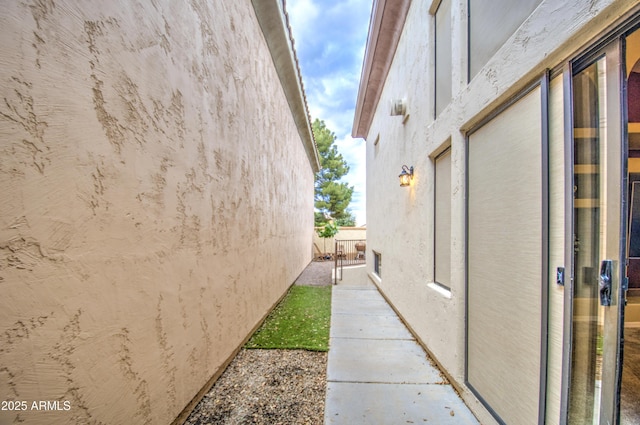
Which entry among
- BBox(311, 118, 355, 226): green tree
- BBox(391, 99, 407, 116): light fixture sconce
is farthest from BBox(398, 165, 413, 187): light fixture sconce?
BBox(311, 118, 355, 226): green tree

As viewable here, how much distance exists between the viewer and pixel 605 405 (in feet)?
4.02

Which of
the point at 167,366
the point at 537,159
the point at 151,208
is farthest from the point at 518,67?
the point at 167,366

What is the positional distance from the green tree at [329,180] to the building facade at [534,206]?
19557mm

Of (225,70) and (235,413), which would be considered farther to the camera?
(225,70)

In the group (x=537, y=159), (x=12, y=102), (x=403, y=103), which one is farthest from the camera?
(x=403, y=103)

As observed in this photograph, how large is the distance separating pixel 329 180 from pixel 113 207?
22572 millimetres

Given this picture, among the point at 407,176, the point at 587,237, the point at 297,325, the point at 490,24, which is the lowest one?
the point at 297,325

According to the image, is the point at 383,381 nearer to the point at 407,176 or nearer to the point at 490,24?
the point at 407,176

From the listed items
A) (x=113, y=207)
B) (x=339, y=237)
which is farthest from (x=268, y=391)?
(x=339, y=237)

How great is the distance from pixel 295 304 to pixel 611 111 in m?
5.17

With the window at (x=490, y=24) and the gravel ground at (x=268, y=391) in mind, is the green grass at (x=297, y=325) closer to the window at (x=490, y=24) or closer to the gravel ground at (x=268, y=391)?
the gravel ground at (x=268, y=391)

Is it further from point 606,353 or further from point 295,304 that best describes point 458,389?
point 295,304

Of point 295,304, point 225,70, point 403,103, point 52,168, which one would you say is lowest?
point 295,304

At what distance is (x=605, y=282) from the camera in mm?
1243
